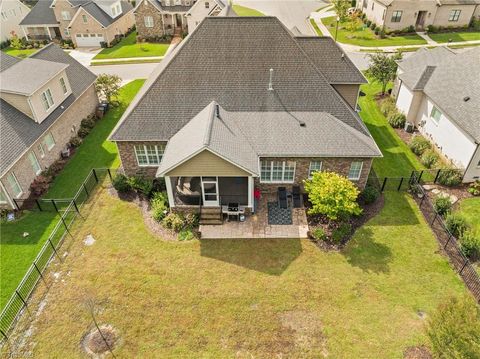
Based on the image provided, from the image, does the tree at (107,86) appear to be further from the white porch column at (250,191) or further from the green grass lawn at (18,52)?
the green grass lawn at (18,52)

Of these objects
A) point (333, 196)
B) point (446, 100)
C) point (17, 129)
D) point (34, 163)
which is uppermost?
point (446, 100)

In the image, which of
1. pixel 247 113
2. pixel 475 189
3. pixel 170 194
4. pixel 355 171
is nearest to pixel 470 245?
pixel 475 189

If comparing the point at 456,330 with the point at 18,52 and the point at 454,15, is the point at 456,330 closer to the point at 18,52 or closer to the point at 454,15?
the point at 454,15

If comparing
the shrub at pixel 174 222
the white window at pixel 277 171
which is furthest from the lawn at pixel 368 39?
the shrub at pixel 174 222

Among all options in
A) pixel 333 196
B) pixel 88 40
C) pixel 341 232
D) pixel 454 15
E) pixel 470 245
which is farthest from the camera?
pixel 88 40

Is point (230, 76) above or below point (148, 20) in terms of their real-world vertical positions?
above
